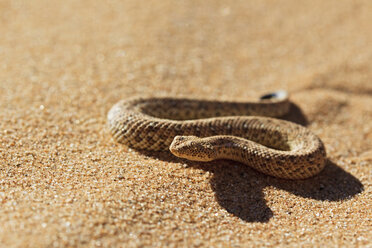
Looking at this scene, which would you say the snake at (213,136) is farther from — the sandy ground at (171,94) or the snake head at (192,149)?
the sandy ground at (171,94)

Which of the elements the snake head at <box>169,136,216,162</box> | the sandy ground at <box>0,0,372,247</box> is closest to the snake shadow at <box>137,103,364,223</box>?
the sandy ground at <box>0,0,372,247</box>

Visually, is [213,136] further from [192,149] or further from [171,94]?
[171,94]

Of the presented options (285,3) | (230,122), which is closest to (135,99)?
(230,122)

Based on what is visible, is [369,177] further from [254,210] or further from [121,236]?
[121,236]

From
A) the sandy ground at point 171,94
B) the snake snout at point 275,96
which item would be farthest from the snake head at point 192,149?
the snake snout at point 275,96

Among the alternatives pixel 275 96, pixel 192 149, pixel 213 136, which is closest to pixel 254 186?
pixel 213 136

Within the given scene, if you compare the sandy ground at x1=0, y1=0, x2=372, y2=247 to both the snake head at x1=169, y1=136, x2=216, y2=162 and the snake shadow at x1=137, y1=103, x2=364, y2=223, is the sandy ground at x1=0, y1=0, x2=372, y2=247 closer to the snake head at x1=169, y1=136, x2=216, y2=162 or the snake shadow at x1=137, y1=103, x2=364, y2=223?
the snake shadow at x1=137, y1=103, x2=364, y2=223
